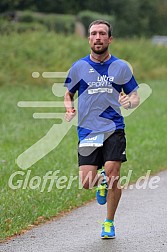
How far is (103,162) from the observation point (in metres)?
8.00

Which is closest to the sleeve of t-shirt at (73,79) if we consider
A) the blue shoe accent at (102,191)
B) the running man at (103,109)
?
the running man at (103,109)

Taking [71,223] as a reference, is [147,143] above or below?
below

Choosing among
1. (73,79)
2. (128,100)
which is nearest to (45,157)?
(73,79)

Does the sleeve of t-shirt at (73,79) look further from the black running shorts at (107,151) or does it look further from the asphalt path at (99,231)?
the asphalt path at (99,231)

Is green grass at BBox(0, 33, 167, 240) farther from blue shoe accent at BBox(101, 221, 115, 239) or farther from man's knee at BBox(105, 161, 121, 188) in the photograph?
man's knee at BBox(105, 161, 121, 188)

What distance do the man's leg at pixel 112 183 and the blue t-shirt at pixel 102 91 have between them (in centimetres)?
36

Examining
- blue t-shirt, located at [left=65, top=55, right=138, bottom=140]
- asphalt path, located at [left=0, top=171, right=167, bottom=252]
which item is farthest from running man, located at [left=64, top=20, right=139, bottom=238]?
asphalt path, located at [left=0, top=171, right=167, bottom=252]

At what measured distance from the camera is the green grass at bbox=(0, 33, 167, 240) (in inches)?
380

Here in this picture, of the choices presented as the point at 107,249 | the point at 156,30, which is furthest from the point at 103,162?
the point at 156,30

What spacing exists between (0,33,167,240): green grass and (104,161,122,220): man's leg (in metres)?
1.10

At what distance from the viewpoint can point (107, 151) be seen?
7840 mm

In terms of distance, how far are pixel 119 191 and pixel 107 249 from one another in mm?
803

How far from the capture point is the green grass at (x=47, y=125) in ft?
31.7

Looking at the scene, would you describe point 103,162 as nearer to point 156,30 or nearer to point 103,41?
point 103,41
